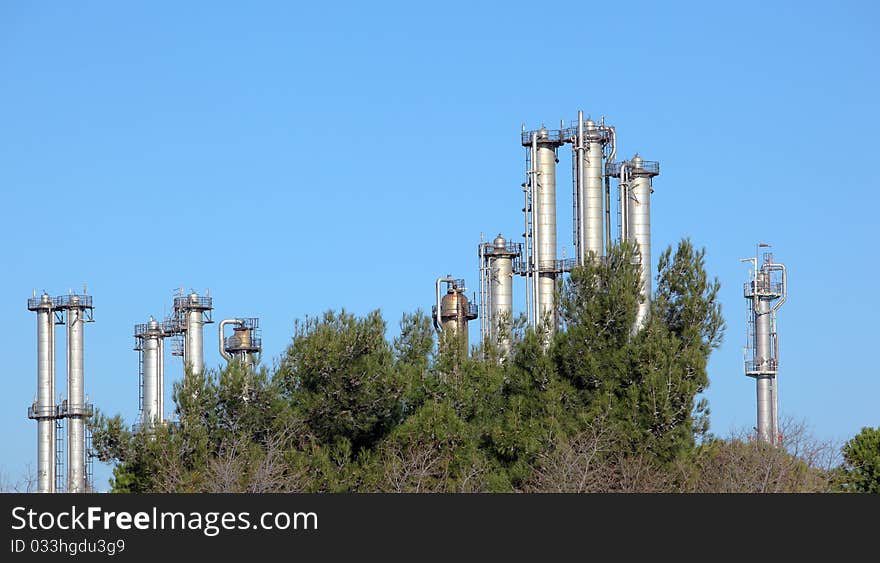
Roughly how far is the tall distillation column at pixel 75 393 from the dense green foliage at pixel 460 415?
26995 millimetres

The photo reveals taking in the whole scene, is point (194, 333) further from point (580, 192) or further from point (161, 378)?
point (580, 192)

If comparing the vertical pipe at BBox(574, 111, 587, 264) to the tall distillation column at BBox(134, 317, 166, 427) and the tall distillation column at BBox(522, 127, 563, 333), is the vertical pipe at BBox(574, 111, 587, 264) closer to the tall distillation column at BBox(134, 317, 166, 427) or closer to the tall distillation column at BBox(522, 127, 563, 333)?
the tall distillation column at BBox(522, 127, 563, 333)

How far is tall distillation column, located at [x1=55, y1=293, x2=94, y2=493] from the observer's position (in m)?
73.4

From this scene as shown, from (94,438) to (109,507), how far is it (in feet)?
79.4

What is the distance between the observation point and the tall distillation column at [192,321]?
81438 millimetres

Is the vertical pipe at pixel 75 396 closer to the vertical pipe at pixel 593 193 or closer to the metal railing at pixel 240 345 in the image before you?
the metal railing at pixel 240 345

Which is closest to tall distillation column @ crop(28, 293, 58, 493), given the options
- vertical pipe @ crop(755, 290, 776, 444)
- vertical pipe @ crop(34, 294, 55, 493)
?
vertical pipe @ crop(34, 294, 55, 493)

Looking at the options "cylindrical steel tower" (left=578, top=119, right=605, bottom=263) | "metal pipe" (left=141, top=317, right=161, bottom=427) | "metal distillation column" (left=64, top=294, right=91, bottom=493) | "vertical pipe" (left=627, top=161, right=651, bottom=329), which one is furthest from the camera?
"metal pipe" (left=141, top=317, right=161, bottom=427)

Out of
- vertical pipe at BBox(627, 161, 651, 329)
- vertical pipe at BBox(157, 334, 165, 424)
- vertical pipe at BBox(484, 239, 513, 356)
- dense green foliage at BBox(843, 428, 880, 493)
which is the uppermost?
vertical pipe at BBox(627, 161, 651, 329)

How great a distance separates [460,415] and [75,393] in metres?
29.9

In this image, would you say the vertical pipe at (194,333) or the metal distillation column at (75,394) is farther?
the vertical pipe at (194,333)

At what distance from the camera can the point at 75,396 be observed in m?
73.7

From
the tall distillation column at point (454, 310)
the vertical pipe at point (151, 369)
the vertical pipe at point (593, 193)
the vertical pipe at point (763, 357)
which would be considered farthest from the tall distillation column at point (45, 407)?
the vertical pipe at point (763, 357)

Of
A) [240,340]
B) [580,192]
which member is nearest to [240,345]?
[240,340]
